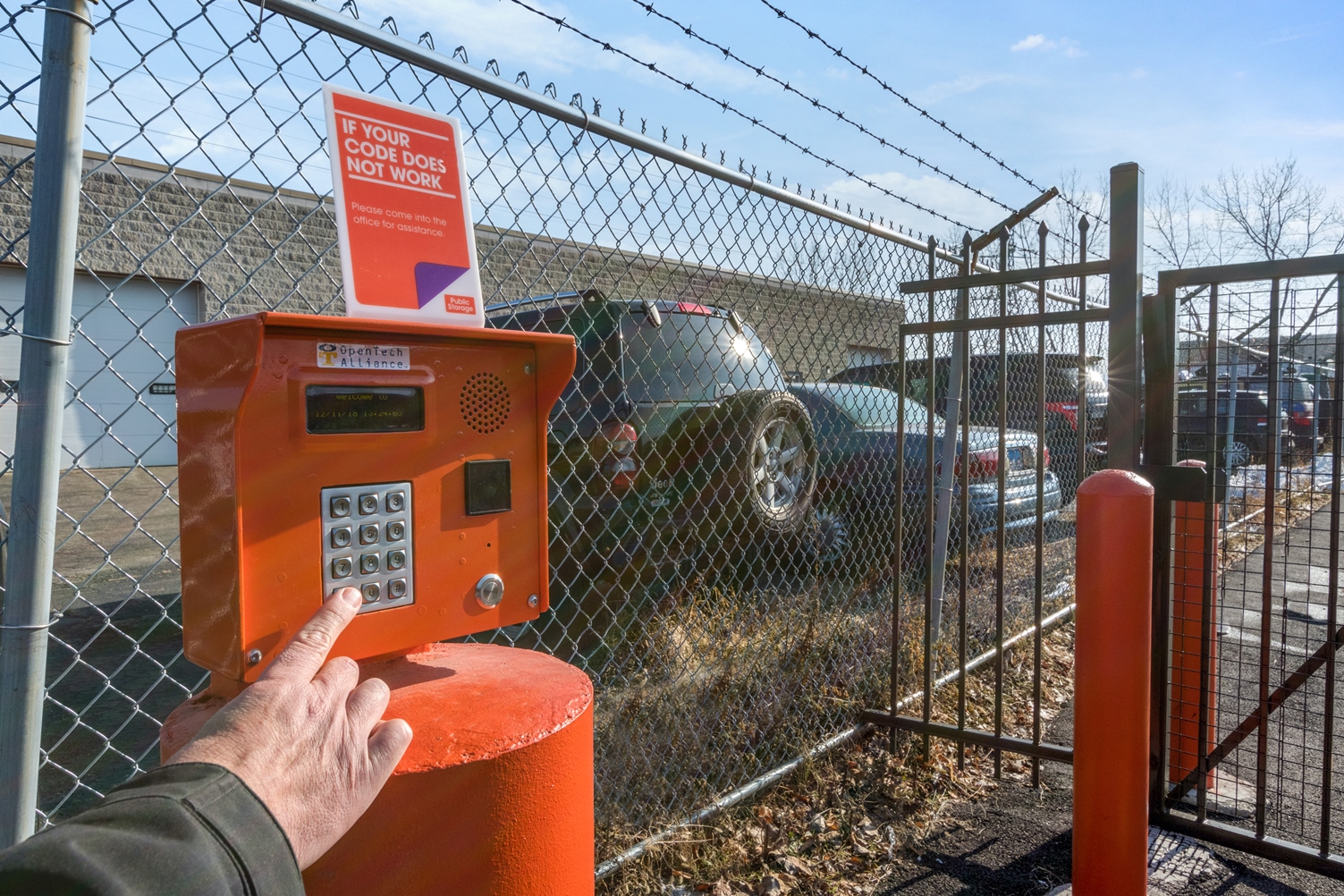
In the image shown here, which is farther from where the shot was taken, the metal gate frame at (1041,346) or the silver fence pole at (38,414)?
the metal gate frame at (1041,346)

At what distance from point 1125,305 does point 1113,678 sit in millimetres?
1163

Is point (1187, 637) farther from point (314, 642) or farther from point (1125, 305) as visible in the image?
point (314, 642)

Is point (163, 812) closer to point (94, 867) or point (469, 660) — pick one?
point (94, 867)

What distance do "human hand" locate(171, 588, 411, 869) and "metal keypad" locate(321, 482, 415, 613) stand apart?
217mm

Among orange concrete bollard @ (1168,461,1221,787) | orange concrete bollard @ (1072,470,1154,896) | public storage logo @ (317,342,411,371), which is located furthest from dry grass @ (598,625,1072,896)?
public storage logo @ (317,342,411,371)

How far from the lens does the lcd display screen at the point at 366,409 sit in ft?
4.07

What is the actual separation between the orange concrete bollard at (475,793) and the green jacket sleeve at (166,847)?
0.32 metres

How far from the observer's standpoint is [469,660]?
5.06ft

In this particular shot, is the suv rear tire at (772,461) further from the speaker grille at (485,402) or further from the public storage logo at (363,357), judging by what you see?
the public storage logo at (363,357)

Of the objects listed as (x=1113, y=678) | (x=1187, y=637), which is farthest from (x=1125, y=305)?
(x=1187, y=637)

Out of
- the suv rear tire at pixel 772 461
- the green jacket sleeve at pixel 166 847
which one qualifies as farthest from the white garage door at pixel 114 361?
the green jacket sleeve at pixel 166 847

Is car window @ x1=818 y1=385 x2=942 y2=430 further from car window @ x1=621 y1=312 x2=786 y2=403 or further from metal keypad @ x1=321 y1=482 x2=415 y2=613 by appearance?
metal keypad @ x1=321 y1=482 x2=415 y2=613

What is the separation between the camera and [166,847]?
712mm

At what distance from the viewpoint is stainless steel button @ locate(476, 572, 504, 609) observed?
4.65 feet
